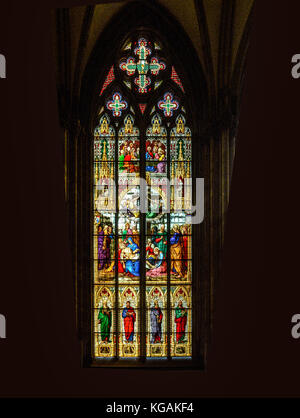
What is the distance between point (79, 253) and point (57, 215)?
728 cm

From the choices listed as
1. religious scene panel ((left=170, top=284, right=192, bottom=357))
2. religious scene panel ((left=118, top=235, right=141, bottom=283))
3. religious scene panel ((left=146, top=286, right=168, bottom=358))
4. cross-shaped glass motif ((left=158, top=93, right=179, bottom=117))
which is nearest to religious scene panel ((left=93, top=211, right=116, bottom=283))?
religious scene panel ((left=118, top=235, right=141, bottom=283))

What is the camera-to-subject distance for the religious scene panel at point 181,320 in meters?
10.2

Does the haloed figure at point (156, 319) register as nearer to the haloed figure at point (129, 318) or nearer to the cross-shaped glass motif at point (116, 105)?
the haloed figure at point (129, 318)

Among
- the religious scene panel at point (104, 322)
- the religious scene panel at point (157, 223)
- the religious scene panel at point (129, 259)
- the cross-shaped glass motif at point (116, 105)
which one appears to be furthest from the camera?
the cross-shaped glass motif at point (116, 105)

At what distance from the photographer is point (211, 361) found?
10.3 feet

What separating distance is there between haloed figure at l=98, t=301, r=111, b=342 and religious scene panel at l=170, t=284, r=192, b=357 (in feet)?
3.76

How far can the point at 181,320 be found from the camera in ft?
33.6

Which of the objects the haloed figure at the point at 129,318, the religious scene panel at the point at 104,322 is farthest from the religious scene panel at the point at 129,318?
the religious scene panel at the point at 104,322

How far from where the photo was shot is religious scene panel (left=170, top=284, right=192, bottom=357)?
33.5 feet

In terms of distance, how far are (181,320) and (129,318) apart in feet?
3.11

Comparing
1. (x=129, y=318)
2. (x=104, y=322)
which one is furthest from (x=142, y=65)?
(x=104, y=322)

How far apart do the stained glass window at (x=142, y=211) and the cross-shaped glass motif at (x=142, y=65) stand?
2cm

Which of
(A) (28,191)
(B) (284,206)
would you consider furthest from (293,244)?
(A) (28,191)

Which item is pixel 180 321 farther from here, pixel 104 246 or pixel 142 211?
pixel 142 211
